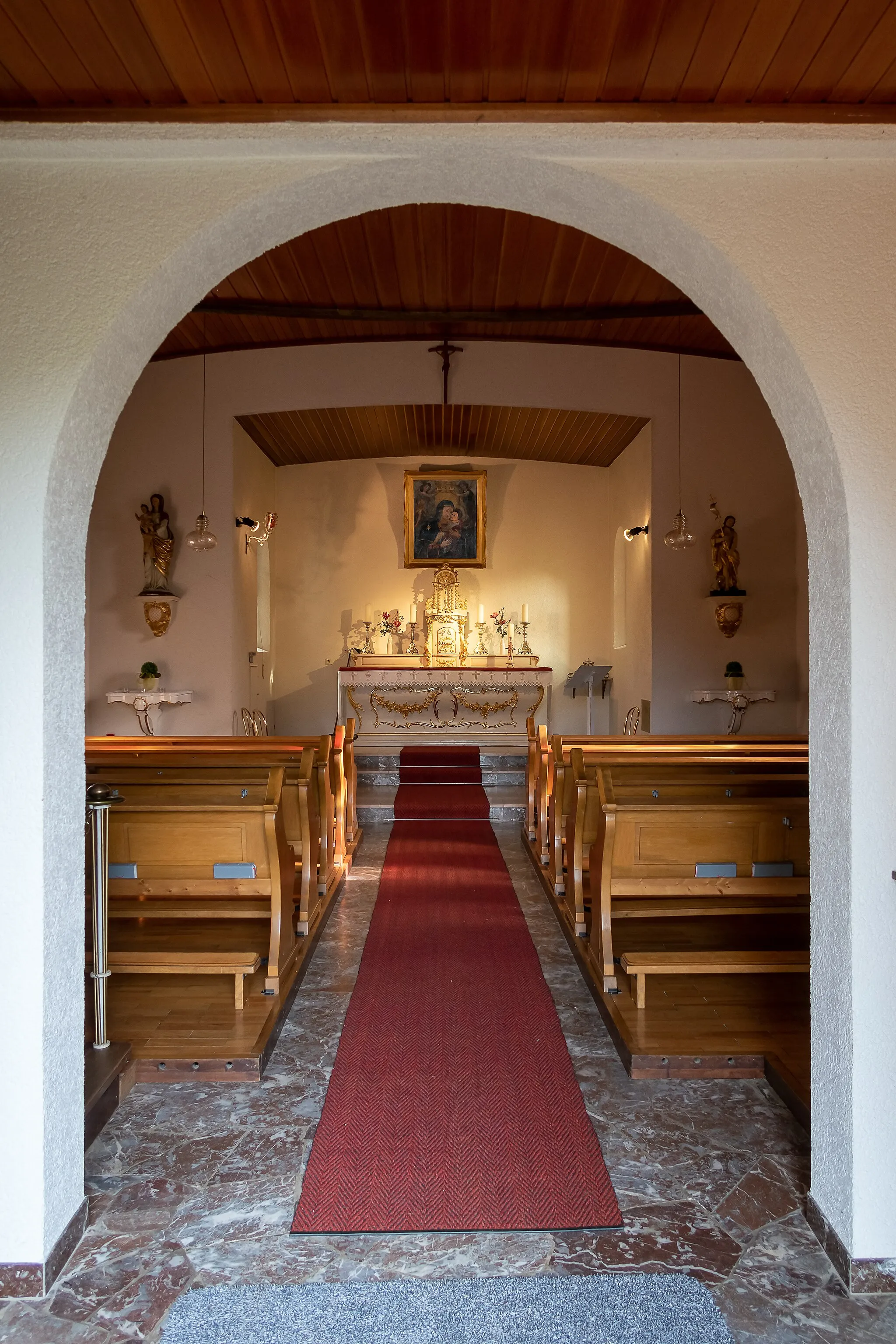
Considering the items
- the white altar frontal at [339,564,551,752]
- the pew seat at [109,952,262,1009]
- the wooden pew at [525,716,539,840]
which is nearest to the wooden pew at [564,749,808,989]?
the pew seat at [109,952,262,1009]

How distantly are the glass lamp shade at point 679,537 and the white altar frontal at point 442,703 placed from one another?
3.08 metres

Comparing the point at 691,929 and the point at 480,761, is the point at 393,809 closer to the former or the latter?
the point at 480,761

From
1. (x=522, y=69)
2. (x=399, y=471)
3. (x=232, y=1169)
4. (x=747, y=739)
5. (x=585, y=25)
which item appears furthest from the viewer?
(x=399, y=471)

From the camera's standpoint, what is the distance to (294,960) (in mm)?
4531

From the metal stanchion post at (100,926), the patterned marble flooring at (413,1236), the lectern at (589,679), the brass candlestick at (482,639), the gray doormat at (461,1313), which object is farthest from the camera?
the brass candlestick at (482,639)

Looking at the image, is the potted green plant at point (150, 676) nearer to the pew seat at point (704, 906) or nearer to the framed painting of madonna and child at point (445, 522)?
the framed painting of madonna and child at point (445, 522)

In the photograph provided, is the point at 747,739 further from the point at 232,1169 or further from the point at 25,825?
the point at 25,825

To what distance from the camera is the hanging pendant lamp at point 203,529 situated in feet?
28.9

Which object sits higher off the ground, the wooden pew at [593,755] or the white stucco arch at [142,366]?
the white stucco arch at [142,366]

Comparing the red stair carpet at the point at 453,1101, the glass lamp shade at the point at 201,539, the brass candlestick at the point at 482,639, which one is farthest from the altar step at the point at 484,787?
the red stair carpet at the point at 453,1101

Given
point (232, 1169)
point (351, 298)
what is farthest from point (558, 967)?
point (351, 298)

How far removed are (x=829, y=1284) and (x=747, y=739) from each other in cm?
536

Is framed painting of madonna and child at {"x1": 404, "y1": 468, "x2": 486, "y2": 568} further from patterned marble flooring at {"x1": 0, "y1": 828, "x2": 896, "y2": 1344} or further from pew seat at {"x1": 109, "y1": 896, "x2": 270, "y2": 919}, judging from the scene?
patterned marble flooring at {"x1": 0, "y1": 828, "x2": 896, "y2": 1344}

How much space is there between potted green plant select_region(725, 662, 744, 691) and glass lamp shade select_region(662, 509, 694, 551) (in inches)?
56.8
